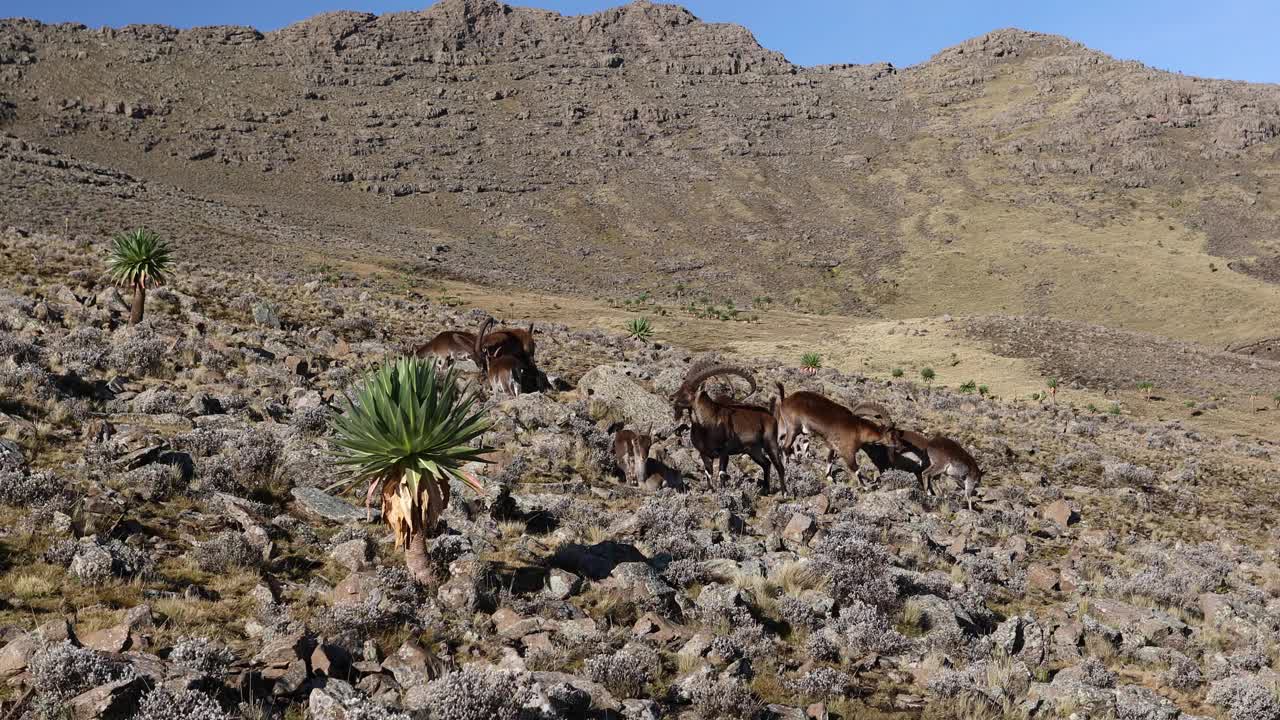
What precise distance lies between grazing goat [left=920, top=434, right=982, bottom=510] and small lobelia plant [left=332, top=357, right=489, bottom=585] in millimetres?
9852

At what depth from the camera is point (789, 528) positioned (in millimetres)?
10258

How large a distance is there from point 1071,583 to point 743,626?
5311mm

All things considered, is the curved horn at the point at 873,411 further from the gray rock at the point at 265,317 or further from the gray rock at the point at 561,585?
the gray rock at the point at 265,317

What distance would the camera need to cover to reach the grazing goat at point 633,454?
12148 mm

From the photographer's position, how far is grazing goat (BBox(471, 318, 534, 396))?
16.2 metres

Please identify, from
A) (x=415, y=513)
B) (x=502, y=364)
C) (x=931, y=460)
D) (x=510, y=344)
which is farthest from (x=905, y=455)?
(x=415, y=513)

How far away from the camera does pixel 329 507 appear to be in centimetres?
852

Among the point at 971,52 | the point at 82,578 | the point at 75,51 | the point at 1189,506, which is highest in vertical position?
the point at 971,52

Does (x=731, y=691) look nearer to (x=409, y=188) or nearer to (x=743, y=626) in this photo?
(x=743, y=626)

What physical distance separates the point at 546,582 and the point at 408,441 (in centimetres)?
197

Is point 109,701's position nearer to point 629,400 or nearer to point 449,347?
point 629,400

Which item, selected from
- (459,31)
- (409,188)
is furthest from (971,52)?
(409,188)

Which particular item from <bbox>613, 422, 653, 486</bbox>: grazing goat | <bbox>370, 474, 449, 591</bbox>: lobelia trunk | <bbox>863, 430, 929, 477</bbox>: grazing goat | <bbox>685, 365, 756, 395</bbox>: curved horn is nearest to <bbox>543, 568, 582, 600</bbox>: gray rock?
<bbox>370, 474, 449, 591</bbox>: lobelia trunk

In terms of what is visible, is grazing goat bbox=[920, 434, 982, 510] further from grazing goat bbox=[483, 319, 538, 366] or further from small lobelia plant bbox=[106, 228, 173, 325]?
small lobelia plant bbox=[106, 228, 173, 325]
